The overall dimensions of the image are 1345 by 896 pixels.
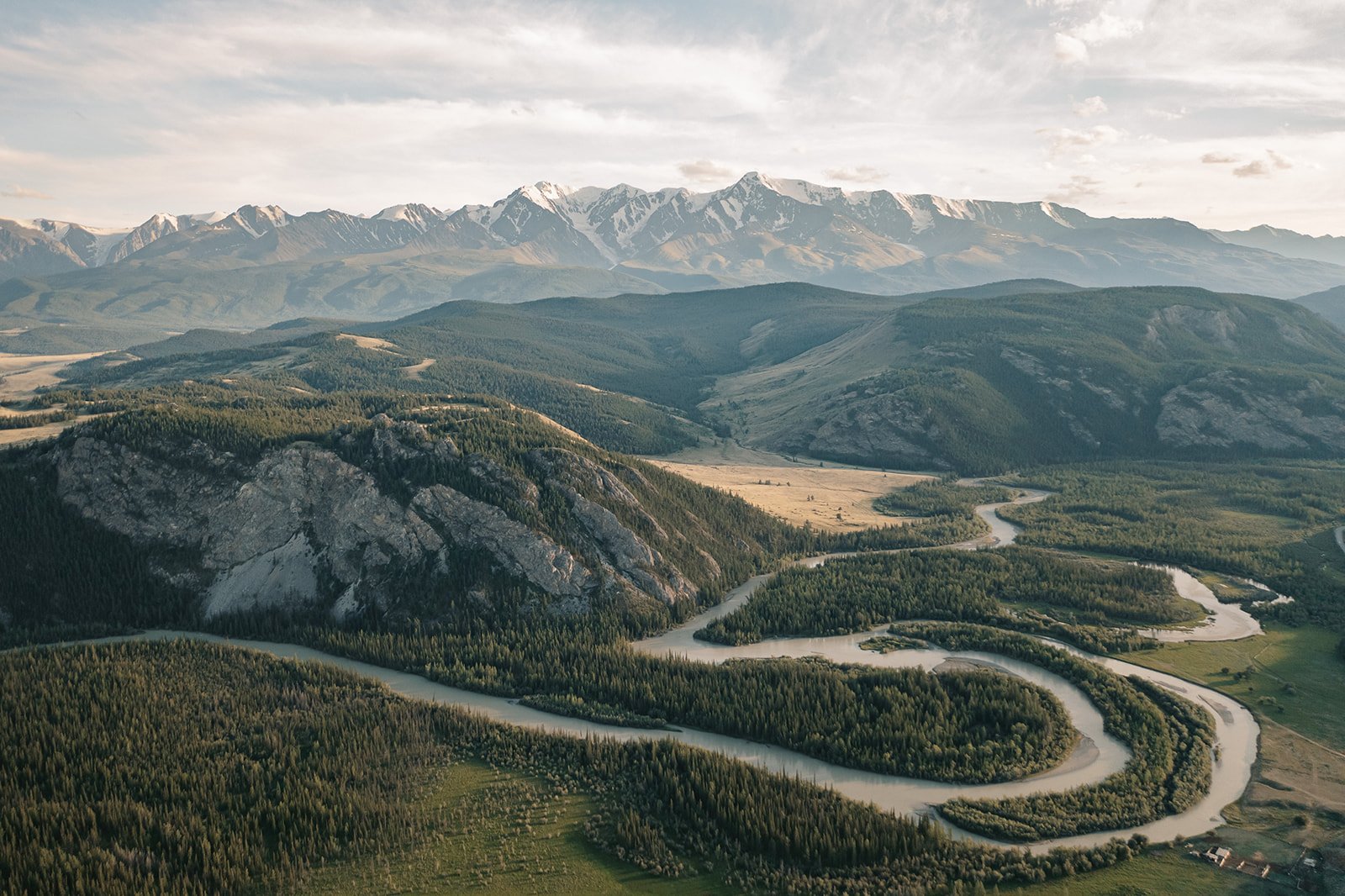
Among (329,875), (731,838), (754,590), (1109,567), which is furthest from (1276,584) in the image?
(329,875)

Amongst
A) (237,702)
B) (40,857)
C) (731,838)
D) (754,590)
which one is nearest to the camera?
(40,857)

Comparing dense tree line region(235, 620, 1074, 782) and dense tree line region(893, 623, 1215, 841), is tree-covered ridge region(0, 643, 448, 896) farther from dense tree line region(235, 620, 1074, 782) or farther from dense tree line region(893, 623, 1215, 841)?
dense tree line region(893, 623, 1215, 841)

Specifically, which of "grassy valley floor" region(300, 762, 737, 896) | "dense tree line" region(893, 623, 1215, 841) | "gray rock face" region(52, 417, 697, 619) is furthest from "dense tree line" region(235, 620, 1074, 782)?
"grassy valley floor" region(300, 762, 737, 896)

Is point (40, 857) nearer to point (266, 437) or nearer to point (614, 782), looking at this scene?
point (614, 782)

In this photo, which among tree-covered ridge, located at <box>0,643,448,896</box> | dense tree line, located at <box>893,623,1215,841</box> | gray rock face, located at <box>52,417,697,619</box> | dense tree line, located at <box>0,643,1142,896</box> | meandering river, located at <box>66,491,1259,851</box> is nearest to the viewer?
dense tree line, located at <box>0,643,1142,896</box>

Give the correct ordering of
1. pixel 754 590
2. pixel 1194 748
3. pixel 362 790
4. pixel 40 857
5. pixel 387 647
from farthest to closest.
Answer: pixel 754 590 < pixel 387 647 < pixel 1194 748 < pixel 362 790 < pixel 40 857

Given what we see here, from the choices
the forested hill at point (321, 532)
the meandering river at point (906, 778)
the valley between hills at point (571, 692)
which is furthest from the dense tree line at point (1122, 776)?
the forested hill at point (321, 532)

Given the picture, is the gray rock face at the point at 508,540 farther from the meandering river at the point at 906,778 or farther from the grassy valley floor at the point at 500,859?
the grassy valley floor at the point at 500,859

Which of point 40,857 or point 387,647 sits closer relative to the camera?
point 40,857
